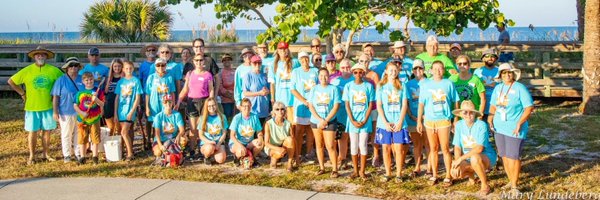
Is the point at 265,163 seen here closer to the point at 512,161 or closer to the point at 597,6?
the point at 512,161

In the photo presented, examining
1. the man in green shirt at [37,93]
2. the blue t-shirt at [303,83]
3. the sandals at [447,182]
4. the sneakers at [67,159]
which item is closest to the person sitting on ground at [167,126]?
the sneakers at [67,159]

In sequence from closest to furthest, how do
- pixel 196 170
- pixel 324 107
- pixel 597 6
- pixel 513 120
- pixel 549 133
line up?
pixel 513 120
pixel 324 107
pixel 196 170
pixel 549 133
pixel 597 6

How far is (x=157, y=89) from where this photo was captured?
905 centimetres

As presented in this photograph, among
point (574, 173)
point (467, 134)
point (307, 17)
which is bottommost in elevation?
point (574, 173)

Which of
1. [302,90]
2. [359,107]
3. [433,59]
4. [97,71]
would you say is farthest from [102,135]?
[433,59]

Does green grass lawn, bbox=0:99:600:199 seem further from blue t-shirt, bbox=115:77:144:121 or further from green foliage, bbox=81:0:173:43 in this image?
green foliage, bbox=81:0:173:43

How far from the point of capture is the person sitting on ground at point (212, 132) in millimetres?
8773

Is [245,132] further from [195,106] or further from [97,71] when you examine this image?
[97,71]

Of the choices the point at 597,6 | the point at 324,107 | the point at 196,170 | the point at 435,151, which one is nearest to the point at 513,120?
the point at 435,151

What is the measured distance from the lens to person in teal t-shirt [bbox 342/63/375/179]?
7746 millimetres

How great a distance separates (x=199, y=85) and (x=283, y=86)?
3.78 feet

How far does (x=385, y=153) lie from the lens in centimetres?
774

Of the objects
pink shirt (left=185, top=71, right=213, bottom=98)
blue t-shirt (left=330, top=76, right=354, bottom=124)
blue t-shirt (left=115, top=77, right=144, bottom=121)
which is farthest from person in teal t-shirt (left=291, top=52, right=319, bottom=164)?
blue t-shirt (left=115, top=77, right=144, bottom=121)

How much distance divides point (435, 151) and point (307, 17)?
9.66 ft
